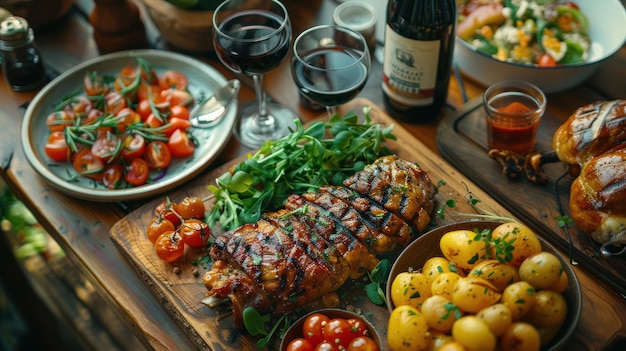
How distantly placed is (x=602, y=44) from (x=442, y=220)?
0.93m

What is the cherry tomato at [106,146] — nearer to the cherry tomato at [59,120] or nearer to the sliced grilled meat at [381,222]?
the cherry tomato at [59,120]

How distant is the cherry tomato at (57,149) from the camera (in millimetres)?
2121

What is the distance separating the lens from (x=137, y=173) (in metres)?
2.07

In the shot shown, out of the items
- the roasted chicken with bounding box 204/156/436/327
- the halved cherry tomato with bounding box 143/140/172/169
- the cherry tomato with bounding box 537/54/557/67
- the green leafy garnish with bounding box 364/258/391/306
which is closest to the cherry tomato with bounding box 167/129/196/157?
the halved cherry tomato with bounding box 143/140/172/169

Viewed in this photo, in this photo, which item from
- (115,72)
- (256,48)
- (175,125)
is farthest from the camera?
(115,72)

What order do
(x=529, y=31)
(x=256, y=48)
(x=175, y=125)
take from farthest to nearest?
(x=529, y=31) → (x=175, y=125) → (x=256, y=48)

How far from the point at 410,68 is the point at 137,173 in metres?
0.91

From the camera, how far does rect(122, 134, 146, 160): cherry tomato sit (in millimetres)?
2090

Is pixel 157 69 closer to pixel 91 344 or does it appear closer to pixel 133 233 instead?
pixel 133 233

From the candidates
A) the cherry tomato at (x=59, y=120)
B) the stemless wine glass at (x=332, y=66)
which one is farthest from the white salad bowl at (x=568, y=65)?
the cherry tomato at (x=59, y=120)

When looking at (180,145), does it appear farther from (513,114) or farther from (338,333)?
(513,114)

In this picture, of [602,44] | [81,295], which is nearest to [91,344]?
[81,295]

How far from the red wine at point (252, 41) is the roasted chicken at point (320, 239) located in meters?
0.44

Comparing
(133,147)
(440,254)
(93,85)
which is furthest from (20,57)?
(440,254)
